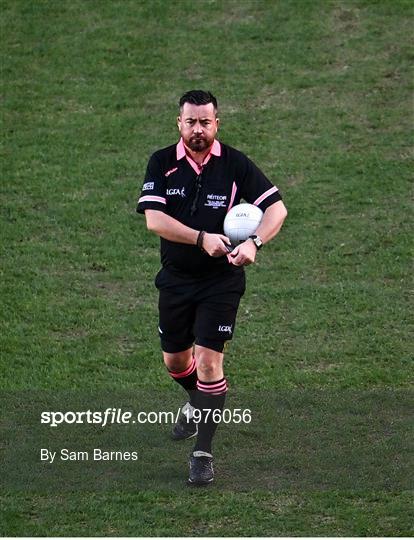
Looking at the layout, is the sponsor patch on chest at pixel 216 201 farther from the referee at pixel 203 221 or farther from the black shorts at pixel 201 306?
the black shorts at pixel 201 306

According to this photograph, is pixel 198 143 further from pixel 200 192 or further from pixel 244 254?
pixel 244 254

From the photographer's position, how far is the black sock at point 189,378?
948 cm

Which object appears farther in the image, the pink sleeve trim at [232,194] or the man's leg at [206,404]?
the pink sleeve trim at [232,194]

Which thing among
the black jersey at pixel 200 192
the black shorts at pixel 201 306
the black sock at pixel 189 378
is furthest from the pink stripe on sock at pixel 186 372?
the black jersey at pixel 200 192

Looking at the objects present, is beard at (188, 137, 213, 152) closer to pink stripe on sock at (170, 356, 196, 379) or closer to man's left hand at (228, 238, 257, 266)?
man's left hand at (228, 238, 257, 266)

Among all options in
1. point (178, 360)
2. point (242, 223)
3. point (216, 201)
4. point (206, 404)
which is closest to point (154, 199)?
point (216, 201)

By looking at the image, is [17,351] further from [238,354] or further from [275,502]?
[275,502]

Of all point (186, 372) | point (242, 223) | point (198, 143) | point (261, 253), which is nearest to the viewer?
point (242, 223)

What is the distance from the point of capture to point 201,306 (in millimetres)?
8852

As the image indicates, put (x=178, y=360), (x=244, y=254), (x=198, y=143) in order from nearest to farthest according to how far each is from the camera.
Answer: (x=244, y=254) → (x=198, y=143) → (x=178, y=360)

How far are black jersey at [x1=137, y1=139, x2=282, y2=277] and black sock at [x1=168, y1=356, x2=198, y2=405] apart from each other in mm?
926

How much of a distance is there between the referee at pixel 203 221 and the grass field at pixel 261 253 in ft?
2.14

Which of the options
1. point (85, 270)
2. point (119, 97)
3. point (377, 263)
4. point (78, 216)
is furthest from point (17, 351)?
point (119, 97)

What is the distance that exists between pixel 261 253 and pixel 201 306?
4297 mm
